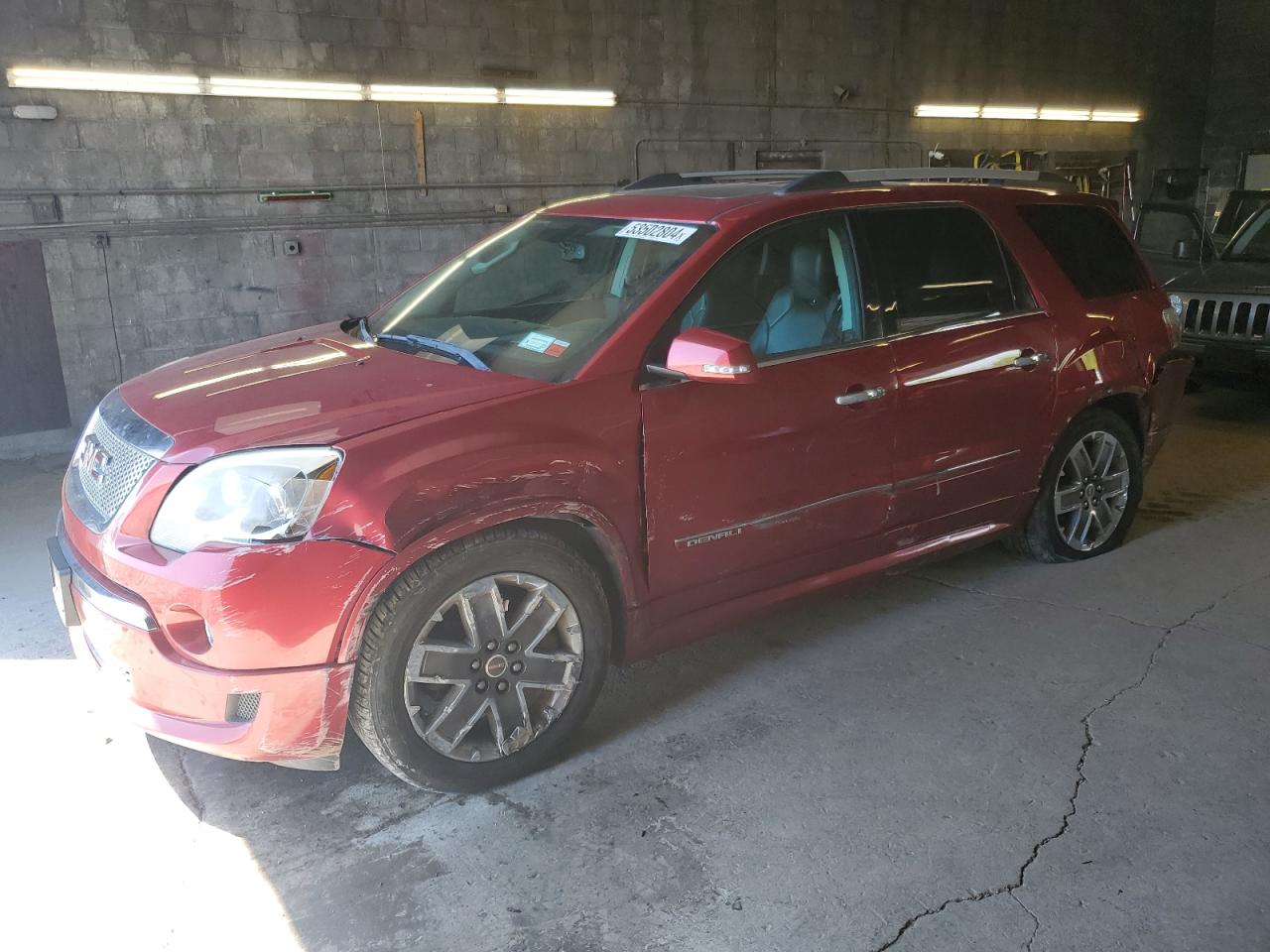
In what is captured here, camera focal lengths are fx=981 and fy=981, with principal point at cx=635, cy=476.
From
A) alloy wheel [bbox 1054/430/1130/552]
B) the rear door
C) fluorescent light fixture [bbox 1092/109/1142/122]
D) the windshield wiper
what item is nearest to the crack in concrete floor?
alloy wheel [bbox 1054/430/1130/552]

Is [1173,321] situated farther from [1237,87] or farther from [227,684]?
[1237,87]

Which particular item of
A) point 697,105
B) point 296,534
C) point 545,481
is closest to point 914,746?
point 545,481

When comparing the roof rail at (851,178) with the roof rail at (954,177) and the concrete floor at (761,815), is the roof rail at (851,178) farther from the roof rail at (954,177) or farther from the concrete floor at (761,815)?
the concrete floor at (761,815)

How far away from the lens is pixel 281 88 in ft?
25.9

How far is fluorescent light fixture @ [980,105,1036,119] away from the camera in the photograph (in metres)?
13.4

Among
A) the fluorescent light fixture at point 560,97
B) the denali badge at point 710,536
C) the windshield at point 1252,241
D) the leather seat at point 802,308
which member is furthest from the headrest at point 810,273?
the fluorescent light fixture at point 560,97

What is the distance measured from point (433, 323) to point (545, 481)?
3.44 feet

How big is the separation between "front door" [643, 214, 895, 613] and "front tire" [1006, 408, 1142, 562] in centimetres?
119

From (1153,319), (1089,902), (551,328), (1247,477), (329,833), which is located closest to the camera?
(1089,902)

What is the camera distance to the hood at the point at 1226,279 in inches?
289

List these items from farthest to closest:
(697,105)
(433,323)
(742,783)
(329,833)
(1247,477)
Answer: (697,105) < (1247,477) < (433,323) < (742,783) < (329,833)

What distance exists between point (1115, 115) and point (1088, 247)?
1307cm

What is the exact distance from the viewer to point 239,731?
8.31ft

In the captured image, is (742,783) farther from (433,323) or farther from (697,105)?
(697,105)
